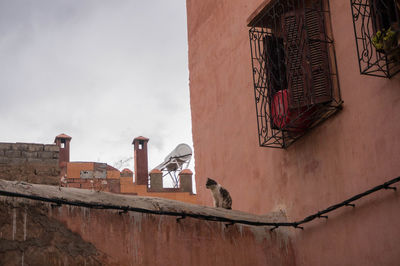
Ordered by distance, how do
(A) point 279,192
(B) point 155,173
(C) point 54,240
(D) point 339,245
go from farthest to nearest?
(B) point 155,173
(A) point 279,192
(D) point 339,245
(C) point 54,240

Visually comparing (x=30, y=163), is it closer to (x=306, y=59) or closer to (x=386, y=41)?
(x=306, y=59)

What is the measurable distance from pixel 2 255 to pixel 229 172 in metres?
4.64

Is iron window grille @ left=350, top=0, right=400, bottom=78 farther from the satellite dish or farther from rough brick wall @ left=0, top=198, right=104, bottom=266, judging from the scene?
the satellite dish

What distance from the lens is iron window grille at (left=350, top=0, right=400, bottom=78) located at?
5805 mm

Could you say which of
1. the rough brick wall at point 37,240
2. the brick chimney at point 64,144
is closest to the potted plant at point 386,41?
the rough brick wall at point 37,240

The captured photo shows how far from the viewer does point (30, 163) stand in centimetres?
810

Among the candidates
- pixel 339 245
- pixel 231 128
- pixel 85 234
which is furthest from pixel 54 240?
pixel 231 128

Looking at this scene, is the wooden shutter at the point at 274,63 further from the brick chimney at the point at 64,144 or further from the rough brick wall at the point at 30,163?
the brick chimney at the point at 64,144

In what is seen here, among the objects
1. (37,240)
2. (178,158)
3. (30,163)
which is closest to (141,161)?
(178,158)

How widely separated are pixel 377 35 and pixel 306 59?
1.38m

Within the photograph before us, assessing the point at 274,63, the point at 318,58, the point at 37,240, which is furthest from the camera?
the point at 274,63

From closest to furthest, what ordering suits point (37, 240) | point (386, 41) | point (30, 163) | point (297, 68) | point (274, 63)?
point (37, 240) → point (386, 41) → point (297, 68) → point (274, 63) → point (30, 163)

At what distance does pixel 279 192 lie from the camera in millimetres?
7922

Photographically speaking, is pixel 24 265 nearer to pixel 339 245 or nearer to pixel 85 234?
pixel 85 234
